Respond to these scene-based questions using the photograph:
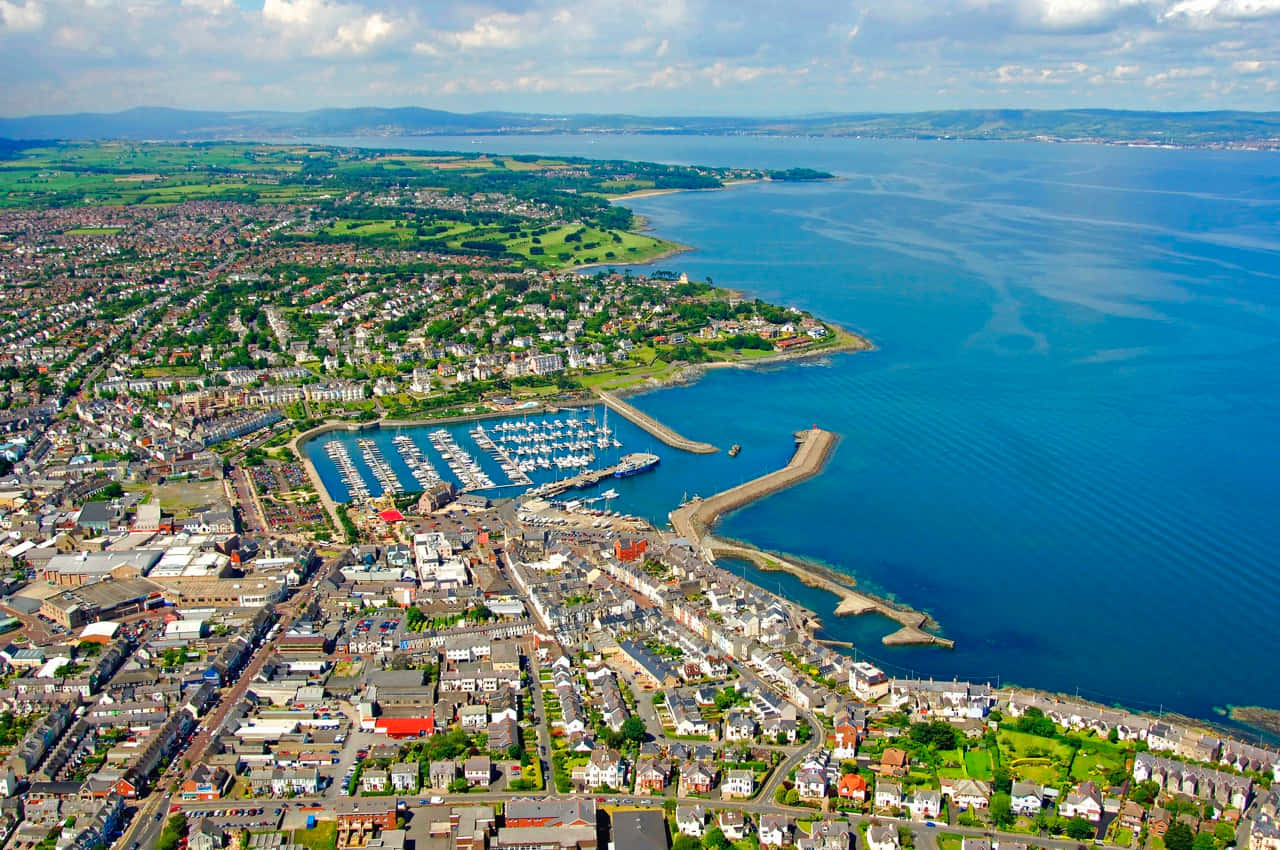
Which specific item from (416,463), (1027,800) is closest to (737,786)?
(1027,800)

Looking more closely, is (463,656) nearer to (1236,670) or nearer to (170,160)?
(1236,670)

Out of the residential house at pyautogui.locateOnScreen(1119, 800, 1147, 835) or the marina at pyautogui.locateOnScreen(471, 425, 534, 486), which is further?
the marina at pyautogui.locateOnScreen(471, 425, 534, 486)

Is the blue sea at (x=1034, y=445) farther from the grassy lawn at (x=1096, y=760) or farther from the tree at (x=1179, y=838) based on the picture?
the tree at (x=1179, y=838)

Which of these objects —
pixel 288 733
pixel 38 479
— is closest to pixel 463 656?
pixel 288 733

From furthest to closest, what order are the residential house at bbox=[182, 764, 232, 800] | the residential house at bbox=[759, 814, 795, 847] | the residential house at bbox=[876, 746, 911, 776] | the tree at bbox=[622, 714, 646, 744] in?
the tree at bbox=[622, 714, 646, 744], the residential house at bbox=[876, 746, 911, 776], the residential house at bbox=[182, 764, 232, 800], the residential house at bbox=[759, 814, 795, 847]

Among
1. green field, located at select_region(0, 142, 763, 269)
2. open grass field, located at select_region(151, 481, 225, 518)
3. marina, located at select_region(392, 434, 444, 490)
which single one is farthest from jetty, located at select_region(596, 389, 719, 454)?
green field, located at select_region(0, 142, 763, 269)

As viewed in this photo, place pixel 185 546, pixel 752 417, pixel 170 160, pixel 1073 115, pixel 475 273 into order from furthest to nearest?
1. pixel 1073 115
2. pixel 170 160
3. pixel 475 273
4. pixel 752 417
5. pixel 185 546

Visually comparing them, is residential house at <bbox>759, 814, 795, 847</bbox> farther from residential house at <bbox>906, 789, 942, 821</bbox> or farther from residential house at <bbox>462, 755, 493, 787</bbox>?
residential house at <bbox>462, 755, 493, 787</bbox>
